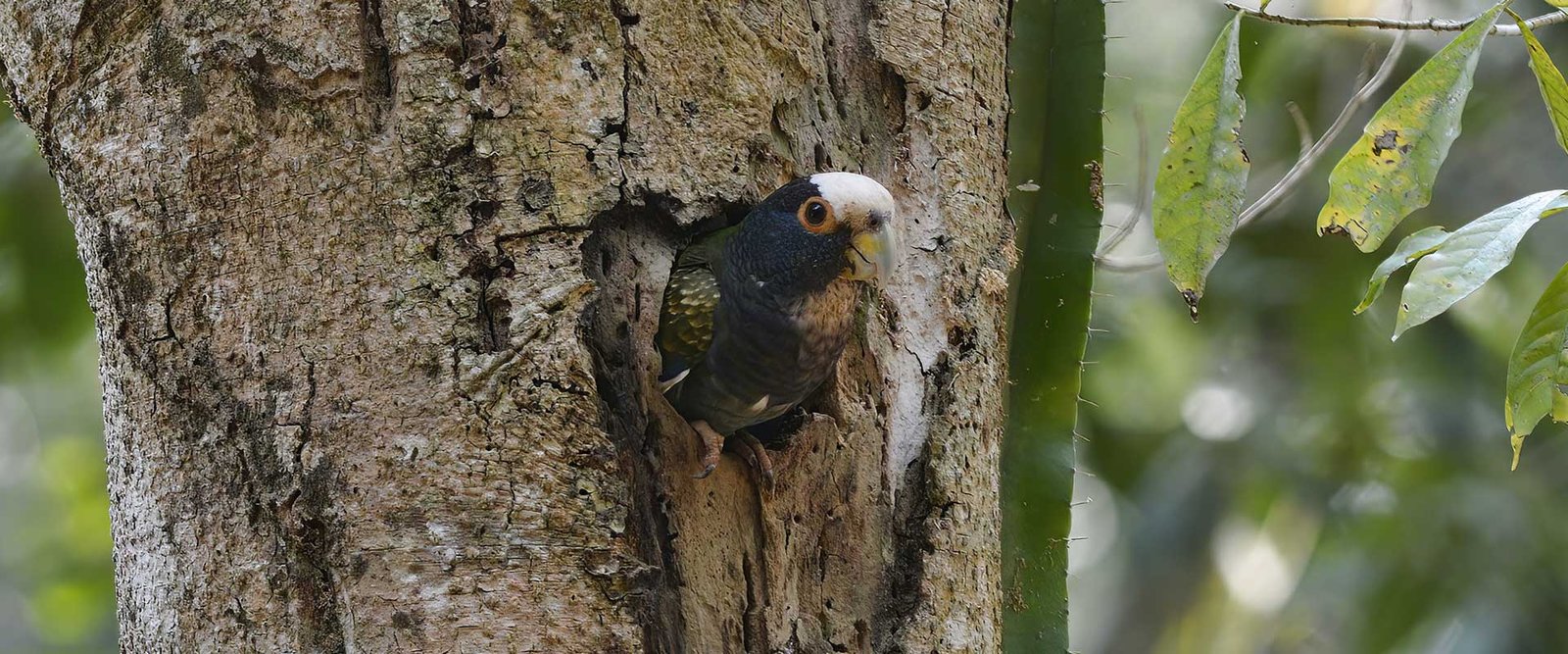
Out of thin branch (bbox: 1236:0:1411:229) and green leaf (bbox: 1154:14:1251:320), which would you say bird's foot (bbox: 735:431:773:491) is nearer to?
green leaf (bbox: 1154:14:1251:320)

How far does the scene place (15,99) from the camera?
82.8 inches

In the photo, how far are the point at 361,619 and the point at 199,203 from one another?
2.15 feet

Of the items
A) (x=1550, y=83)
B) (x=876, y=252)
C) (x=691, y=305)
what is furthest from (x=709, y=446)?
(x=1550, y=83)

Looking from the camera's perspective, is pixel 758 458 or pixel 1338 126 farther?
pixel 1338 126

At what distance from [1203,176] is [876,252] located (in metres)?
0.51

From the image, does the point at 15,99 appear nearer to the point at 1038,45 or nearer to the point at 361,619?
the point at 361,619

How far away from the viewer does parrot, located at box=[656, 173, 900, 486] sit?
2014mm

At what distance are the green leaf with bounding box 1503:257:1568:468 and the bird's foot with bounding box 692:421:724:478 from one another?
1142 millimetres

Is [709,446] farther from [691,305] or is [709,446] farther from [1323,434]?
[1323,434]

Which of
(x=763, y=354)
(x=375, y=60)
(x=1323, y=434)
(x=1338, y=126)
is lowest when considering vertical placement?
(x=1323, y=434)

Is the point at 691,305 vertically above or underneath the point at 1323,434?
above

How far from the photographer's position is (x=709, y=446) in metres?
2.03

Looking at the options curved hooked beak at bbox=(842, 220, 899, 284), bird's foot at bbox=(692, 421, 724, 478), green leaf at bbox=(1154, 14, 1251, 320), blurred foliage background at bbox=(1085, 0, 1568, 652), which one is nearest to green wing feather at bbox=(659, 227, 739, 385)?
bird's foot at bbox=(692, 421, 724, 478)

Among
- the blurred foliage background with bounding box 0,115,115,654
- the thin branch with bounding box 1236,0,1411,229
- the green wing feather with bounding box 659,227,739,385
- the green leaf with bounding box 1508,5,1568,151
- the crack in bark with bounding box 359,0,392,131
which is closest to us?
the green leaf with bounding box 1508,5,1568,151
